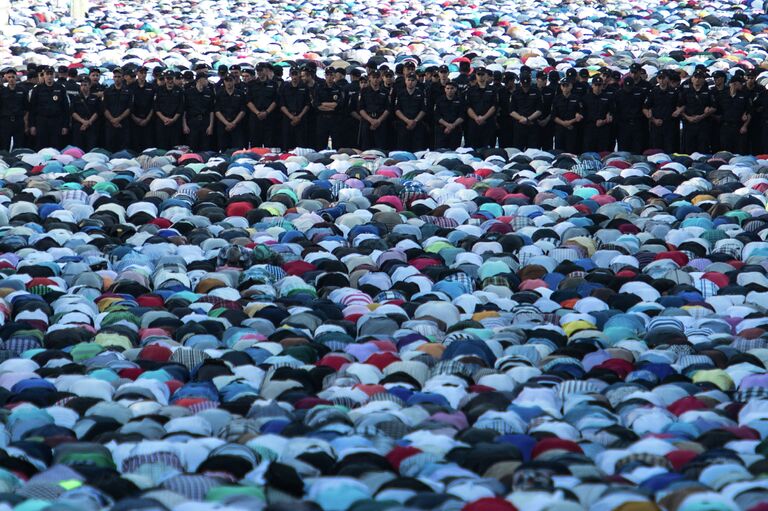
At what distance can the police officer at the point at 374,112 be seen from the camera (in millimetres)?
18312

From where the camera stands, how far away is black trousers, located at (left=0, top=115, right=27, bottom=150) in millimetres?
18391

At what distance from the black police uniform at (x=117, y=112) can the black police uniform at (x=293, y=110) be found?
1861 millimetres

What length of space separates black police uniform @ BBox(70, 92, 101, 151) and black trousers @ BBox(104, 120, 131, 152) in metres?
0.16

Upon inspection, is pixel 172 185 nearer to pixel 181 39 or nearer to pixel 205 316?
pixel 205 316

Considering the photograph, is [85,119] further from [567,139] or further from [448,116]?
[567,139]

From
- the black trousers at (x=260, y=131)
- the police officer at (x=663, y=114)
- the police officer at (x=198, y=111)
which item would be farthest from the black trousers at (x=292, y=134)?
the police officer at (x=663, y=114)

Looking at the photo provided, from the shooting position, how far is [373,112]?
722 inches

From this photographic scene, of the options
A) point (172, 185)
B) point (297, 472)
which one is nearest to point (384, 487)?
point (297, 472)

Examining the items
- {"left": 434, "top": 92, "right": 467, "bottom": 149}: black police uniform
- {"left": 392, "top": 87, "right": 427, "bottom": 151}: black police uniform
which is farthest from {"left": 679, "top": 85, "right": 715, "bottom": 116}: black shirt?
{"left": 392, "top": 87, "right": 427, "bottom": 151}: black police uniform

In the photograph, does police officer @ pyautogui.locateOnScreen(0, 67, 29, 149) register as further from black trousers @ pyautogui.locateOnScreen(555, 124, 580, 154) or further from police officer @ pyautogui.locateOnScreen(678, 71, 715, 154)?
police officer @ pyautogui.locateOnScreen(678, 71, 715, 154)

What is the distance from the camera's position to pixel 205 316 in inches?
474

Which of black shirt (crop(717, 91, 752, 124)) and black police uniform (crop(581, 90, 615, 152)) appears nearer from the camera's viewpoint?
black shirt (crop(717, 91, 752, 124))

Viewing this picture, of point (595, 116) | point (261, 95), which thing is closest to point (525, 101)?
point (595, 116)

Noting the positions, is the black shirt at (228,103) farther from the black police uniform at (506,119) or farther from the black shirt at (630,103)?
the black shirt at (630,103)
